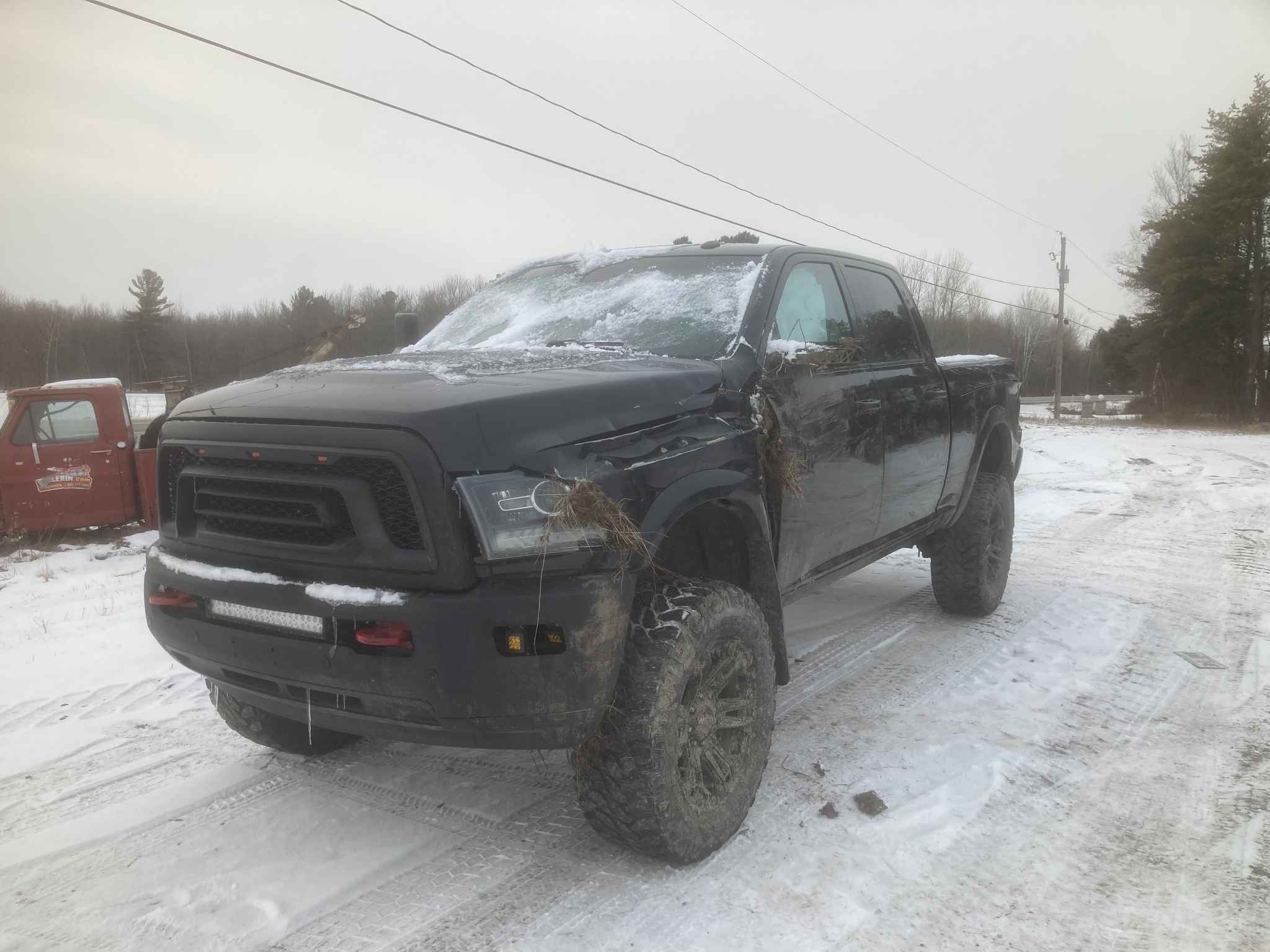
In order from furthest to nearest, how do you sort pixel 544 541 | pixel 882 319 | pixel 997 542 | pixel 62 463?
→ pixel 62 463
pixel 997 542
pixel 882 319
pixel 544 541

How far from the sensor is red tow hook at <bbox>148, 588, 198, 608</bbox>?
2.58 metres

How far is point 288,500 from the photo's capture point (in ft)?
7.63

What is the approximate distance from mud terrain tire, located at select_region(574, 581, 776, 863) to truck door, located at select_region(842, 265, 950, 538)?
1.54m

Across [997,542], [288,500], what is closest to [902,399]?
[997,542]

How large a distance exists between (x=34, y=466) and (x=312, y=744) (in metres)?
7.01

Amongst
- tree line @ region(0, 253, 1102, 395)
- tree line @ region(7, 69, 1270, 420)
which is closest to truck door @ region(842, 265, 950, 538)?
tree line @ region(7, 69, 1270, 420)

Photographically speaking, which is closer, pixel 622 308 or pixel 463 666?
pixel 463 666

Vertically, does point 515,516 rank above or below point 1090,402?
above

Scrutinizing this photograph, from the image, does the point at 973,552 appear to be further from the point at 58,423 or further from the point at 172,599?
the point at 58,423

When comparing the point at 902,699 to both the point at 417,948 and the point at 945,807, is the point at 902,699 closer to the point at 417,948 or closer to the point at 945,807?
the point at 945,807

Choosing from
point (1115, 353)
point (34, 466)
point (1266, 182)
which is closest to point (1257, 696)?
point (34, 466)

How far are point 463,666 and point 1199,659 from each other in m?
4.29

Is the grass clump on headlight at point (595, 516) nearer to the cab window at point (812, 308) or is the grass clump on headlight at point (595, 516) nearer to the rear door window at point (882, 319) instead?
the cab window at point (812, 308)

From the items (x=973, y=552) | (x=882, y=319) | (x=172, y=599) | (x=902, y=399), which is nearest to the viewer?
(x=172, y=599)
